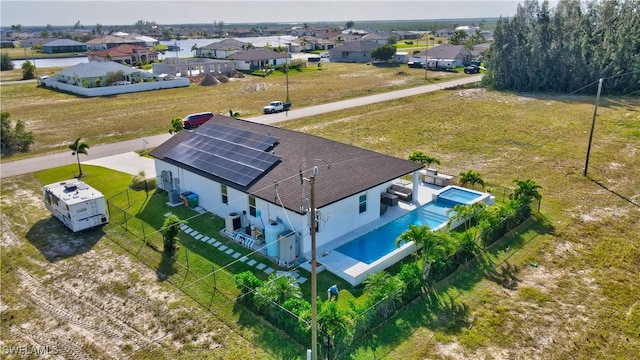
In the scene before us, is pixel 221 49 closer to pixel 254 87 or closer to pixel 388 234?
pixel 254 87

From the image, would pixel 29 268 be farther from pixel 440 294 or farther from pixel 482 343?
pixel 482 343

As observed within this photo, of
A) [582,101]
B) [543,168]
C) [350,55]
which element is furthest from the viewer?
[350,55]

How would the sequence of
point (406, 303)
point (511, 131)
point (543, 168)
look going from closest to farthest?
point (406, 303) → point (543, 168) → point (511, 131)

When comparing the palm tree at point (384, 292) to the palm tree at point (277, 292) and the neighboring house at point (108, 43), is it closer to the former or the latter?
the palm tree at point (277, 292)

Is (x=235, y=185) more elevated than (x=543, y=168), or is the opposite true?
(x=235, y=185)

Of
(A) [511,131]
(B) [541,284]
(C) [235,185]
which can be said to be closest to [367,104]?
(A) [511,131]

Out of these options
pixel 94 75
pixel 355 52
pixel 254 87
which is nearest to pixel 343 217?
pixel 254 87

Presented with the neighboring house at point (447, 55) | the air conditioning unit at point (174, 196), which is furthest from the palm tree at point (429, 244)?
the neighboring house at point (447, 55)
